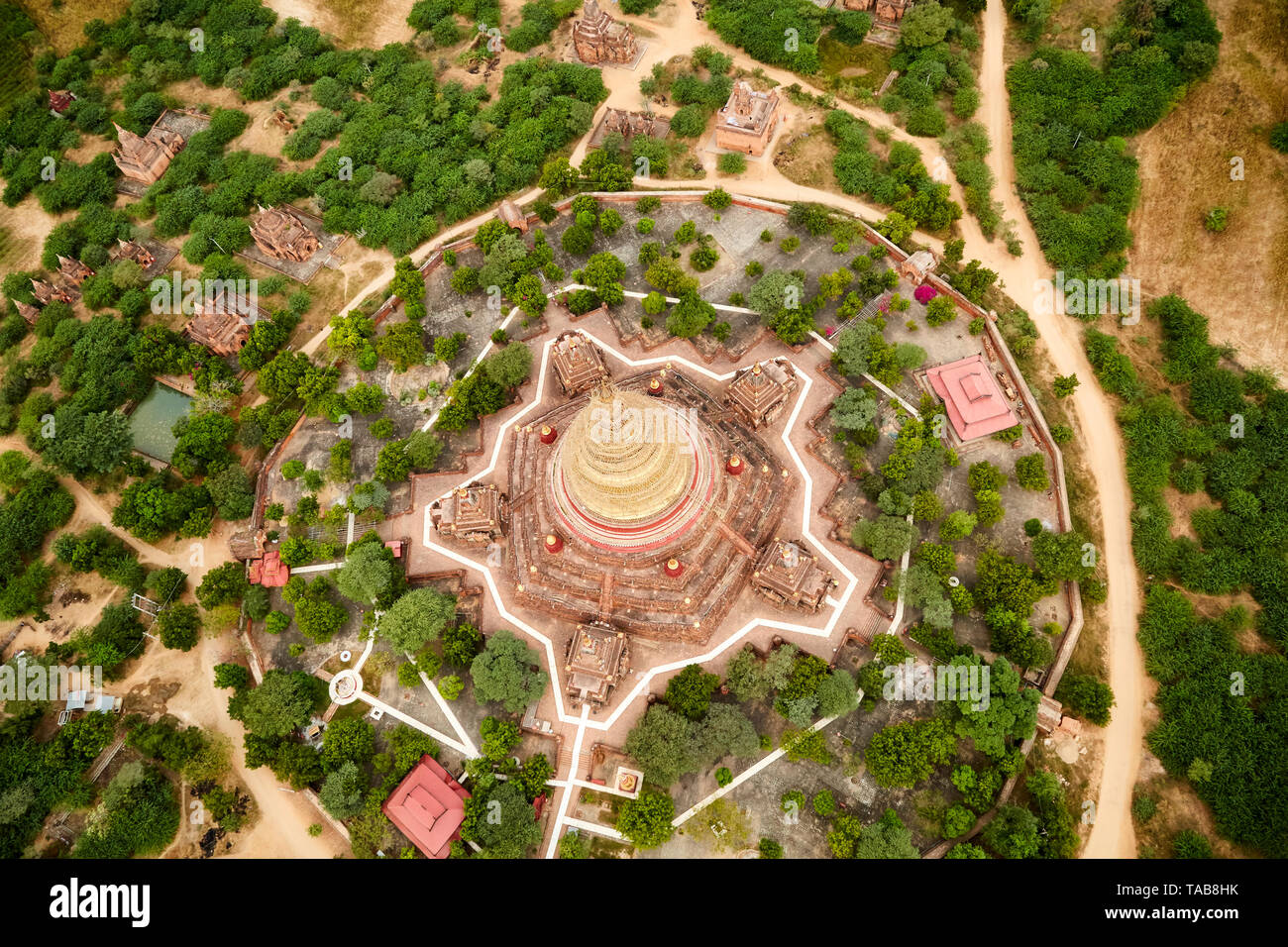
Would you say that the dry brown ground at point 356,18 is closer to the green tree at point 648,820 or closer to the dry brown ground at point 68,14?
the dry brown ground at point 68,14

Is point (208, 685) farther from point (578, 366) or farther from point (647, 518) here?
point (578, 366)

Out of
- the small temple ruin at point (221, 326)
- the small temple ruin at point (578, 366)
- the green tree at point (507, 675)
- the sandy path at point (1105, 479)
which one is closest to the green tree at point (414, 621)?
the green tree at point (507, 675)

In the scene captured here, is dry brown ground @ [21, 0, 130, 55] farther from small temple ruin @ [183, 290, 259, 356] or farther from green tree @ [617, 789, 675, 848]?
green tree @ [617, 789, 675, 848]

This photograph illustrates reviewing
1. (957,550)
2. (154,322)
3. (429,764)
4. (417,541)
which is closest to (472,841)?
(429,764)

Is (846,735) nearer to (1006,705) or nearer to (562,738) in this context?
(1006,705)

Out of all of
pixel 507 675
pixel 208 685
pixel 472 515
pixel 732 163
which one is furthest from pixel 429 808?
pixel 732 163
